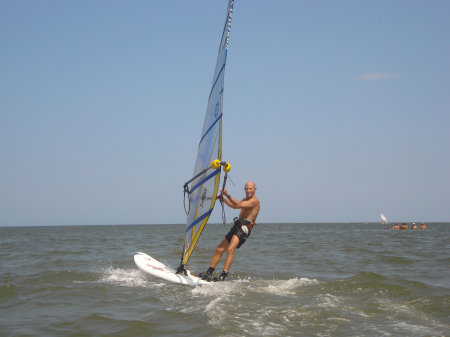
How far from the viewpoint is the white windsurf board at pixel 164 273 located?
22.7ft

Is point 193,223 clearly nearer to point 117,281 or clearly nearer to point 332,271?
point 117,281

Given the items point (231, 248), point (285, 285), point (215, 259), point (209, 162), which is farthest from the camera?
point (285, 285)

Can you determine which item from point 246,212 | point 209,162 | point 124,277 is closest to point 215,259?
point 246,212

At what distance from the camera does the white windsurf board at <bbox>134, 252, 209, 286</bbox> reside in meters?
6.91

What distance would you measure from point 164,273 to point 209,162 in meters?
2.42

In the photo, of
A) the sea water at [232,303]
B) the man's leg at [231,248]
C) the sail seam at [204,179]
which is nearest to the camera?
the sea water at [232,303]

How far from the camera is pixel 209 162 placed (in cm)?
613

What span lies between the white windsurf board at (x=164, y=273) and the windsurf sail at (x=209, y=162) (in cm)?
42

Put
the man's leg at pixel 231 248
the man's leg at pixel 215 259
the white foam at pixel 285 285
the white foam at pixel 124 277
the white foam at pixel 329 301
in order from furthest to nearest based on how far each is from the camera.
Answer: the white foam at pixel 124 277
the man's leg at pixel 215 259
the man's leg at pixel 231 248
the white foam at pixel 285 285
the white foam at pixel 329 301

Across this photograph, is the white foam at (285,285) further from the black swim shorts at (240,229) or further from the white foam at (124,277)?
the white foam at (124,277)

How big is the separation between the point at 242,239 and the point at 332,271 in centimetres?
338

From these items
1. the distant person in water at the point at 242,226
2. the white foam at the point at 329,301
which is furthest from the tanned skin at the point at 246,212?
the white foam at the point at 329,301

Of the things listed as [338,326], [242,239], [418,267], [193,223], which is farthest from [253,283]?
[418,267]

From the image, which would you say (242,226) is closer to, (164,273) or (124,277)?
(164,273)
